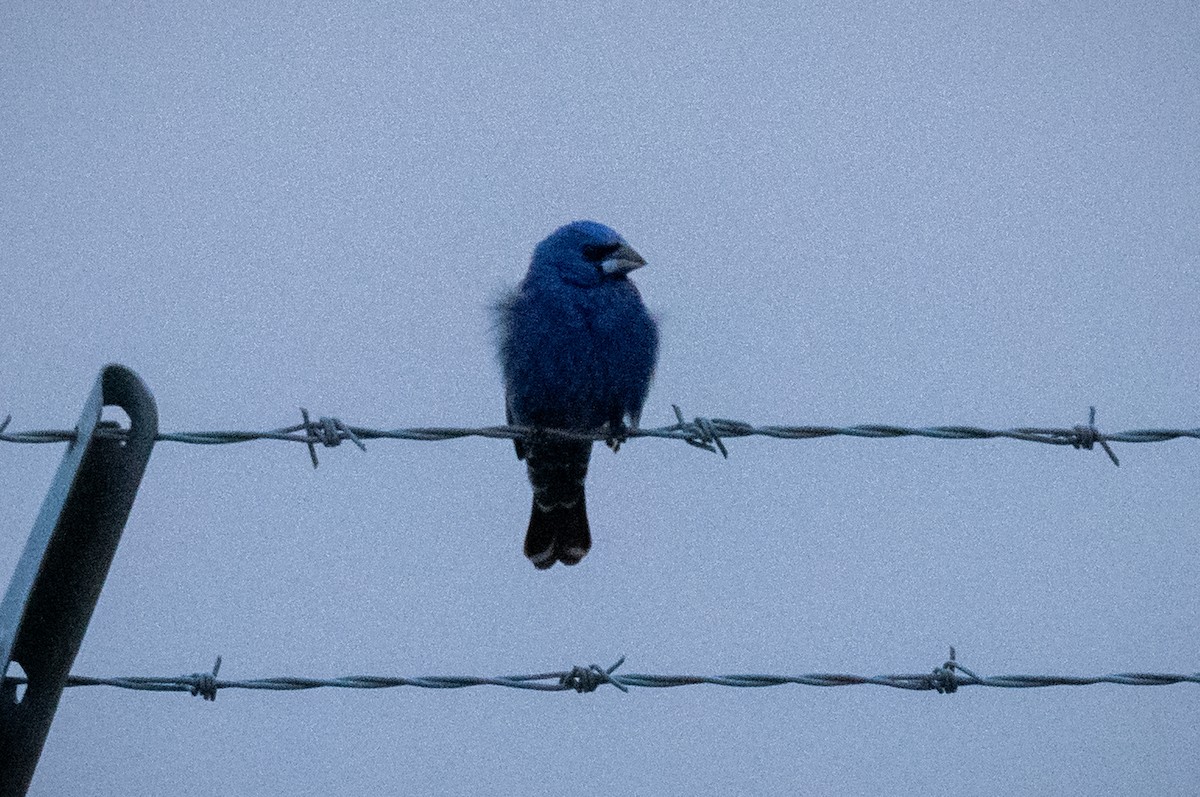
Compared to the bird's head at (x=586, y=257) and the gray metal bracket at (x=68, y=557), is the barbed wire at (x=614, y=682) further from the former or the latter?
the bird's head at (x=586, y=257)

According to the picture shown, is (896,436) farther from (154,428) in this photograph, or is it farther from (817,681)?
(154,428)

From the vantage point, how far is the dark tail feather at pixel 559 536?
5.45 m

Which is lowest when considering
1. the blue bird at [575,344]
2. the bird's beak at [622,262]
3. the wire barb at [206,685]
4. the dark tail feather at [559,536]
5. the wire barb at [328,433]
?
the wire barb at [206,685]

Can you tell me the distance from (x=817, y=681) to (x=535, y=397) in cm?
200

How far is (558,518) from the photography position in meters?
5.47

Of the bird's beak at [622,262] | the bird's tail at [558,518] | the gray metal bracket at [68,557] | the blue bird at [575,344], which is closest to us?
the gray metal bracket at [68,557]

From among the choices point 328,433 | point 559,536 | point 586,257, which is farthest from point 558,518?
point 328,433

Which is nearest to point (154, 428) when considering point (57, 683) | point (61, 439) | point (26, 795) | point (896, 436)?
point (61, 439)

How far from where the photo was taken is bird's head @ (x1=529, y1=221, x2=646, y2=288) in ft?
16.7

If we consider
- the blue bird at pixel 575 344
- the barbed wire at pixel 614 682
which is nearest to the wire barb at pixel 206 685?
the barbed wire at pixel 614 682

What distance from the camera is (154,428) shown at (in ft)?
9.40

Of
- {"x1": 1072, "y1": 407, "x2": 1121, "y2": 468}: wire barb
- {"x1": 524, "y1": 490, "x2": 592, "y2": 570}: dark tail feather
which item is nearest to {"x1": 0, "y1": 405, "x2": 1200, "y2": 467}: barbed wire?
{"x1": 1072, "y1": 407, "x2": 1121, "y2": 468}: wire barb

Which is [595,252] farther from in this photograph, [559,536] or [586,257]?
[559,536]

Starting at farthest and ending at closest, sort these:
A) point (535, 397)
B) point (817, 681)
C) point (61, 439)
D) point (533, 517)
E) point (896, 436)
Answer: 1. point (533, 517)
2. point (535, 397)
3. point (896, 436)
4. point (817, 681)
5. point (61, 439)
